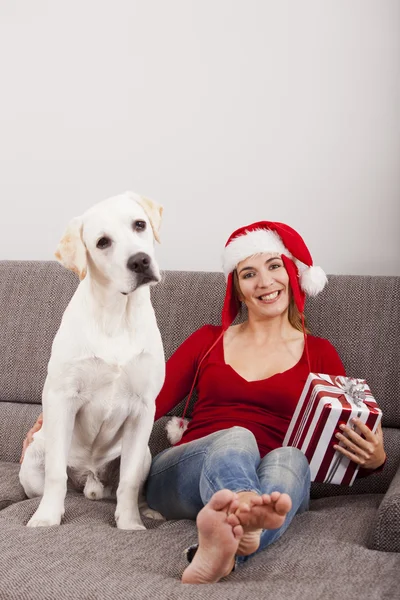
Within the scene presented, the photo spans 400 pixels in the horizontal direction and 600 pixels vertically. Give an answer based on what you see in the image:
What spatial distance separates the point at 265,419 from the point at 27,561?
80 cm

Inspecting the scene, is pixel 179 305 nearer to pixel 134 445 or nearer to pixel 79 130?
pixel 134 445

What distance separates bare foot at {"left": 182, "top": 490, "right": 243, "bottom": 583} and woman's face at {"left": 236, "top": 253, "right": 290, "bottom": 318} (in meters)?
0.85

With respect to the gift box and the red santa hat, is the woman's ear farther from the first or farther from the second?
the gift box

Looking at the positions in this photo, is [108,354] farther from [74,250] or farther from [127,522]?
[127,522]

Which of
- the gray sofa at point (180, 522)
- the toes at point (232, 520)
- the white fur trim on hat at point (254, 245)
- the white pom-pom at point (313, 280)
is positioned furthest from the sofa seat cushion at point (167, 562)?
the white fur trim on hat at point (254, 245)

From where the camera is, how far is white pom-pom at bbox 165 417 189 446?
6.75 ft

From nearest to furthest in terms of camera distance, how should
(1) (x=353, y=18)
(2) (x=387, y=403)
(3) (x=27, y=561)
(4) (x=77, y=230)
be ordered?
(3) (x=27, y=561) < (4) (x=77, y=230) < (2) (x=387, y=403) < (1) (x=353, y=18)

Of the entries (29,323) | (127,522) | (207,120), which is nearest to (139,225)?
(127,522)

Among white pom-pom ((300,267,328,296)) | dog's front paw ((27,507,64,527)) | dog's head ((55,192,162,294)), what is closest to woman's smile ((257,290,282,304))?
white pom-pom ((300,267,328,296))

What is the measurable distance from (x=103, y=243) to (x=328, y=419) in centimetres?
69

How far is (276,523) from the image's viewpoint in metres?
1.26

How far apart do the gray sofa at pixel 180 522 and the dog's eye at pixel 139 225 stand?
24.1 inches

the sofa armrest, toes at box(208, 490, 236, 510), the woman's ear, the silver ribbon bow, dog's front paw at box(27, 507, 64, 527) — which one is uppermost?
the woman's ear

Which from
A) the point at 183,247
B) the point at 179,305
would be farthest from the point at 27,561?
the point at 183,247
